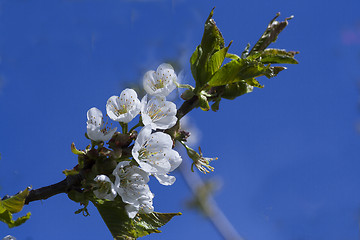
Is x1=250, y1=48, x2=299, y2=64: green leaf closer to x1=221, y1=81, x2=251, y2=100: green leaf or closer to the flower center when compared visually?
x1=221, y1=81, x2=251, y2=100: green leaf

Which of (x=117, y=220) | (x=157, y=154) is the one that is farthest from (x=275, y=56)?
(x=117, y=220)

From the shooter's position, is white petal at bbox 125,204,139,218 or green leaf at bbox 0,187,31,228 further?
white petal at bbox 125,204,139,218

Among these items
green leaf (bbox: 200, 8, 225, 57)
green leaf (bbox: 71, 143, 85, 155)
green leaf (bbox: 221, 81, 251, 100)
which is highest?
green leaf (bbox: 200, 8, 225, 57)

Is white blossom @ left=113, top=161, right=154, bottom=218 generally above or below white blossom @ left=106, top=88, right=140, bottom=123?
below

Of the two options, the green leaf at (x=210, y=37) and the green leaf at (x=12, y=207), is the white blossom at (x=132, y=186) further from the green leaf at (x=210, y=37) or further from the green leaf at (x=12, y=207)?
the green leaf at (x=210, y=37)

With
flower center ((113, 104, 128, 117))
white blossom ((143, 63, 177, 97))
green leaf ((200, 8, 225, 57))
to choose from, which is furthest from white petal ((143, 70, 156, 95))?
green leaf ((200, 8, 225, 57))

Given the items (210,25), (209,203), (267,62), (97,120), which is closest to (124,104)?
(97,120)
